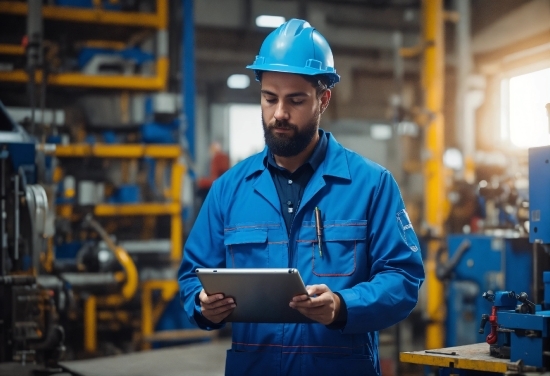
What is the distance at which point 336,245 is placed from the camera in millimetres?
2139

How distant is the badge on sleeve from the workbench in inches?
12.5

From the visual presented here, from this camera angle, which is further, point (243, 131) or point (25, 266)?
point (243, 131)

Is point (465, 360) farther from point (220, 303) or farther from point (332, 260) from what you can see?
point (220, 303)

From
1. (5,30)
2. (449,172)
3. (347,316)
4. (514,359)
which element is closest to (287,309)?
(347,316)

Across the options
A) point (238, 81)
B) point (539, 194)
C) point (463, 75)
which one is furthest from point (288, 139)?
point (238, 81)

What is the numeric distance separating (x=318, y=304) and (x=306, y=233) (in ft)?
1.00

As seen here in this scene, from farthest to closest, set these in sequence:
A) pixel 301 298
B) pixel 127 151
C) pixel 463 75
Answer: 1. pixel 463 75
2. pixel 127 151
3. pixel 301 298

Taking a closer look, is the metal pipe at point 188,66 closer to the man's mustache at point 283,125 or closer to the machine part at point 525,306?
the man's mustache at point 283,125

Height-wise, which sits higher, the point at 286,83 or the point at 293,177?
the point at 286,83

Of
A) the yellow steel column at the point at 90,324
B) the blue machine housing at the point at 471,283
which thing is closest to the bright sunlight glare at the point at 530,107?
the blue machine housing at the point at 471,283

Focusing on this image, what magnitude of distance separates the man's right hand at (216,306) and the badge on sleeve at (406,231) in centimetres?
54

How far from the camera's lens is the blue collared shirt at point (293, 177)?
2268 mm

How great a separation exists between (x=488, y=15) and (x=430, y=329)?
5.23m

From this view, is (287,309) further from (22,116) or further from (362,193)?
(22,116)
